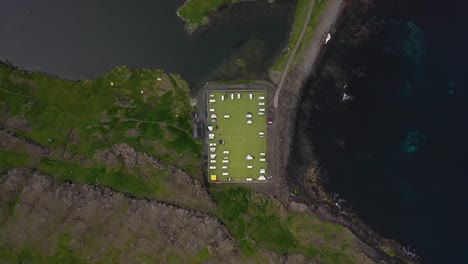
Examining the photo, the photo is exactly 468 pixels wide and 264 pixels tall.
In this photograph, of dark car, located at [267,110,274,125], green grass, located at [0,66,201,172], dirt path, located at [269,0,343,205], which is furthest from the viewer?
dirt path, located at [269,0,343,205]

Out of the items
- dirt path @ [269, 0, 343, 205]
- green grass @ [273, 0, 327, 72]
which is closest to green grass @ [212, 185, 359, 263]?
dirt path @ [269, 0, 343, 205]

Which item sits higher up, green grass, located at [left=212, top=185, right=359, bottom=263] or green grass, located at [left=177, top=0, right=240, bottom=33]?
green grass, located at [left=177, top=0, right=240, bottom=33]

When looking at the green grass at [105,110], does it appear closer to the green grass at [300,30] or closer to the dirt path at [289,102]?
the dirt path at [289,102]

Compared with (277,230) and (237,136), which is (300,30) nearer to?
(237,136)

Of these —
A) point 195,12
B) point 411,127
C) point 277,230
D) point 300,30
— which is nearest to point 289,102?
point 300,30

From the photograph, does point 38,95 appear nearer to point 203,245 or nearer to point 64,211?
point 64,211

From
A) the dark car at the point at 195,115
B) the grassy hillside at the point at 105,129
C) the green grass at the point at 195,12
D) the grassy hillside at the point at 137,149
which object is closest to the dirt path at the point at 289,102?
the grassy hillside at the point at 137,149

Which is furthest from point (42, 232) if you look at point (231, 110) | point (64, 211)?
point (231, 110)

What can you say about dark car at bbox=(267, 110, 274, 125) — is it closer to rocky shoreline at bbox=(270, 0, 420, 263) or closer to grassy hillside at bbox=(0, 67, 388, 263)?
rocky shoreline at bbox=(270, 0, 420, 263)
